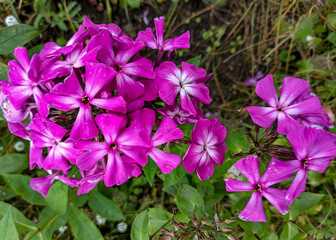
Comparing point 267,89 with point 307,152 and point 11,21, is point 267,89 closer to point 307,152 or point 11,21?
point 307,152

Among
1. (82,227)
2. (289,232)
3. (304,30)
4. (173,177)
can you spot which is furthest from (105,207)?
(304,30)

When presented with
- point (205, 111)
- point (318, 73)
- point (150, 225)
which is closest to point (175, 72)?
point (150, 225)

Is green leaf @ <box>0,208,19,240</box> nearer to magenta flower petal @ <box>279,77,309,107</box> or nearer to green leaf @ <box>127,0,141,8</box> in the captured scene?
magenta flower petal @ <box>279,77,309,107</box>

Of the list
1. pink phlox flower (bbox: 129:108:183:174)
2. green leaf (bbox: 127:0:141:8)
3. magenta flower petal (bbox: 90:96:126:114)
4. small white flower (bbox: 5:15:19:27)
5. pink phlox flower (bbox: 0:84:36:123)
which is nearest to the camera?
magenta flower petal (bbox: 90:96:126:114)

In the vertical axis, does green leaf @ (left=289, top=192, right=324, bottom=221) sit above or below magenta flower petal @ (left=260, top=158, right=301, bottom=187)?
below

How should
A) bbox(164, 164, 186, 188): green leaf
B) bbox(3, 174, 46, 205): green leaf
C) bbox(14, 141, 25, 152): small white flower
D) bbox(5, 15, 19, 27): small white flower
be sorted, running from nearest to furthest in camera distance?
bbox(164, 164, 186, 188): green leaf
bbox(3, 174, 46, 205): green leaf
bbox(14, 141, 25, 152): small white flower
bbox(5, 15, 19, 27): small white flower

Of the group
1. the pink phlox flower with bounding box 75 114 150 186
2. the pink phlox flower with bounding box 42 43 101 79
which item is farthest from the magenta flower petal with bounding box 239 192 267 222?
Answer: the pink phlox flower with bounding box 42 43 101 79

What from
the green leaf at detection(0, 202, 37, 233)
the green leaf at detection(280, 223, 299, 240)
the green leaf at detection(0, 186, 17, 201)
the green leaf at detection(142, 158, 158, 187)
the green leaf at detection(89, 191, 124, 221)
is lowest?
the green leaf at detection(0, 186, 17, 201)

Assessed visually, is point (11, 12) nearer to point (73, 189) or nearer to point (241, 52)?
point (73, 189)
